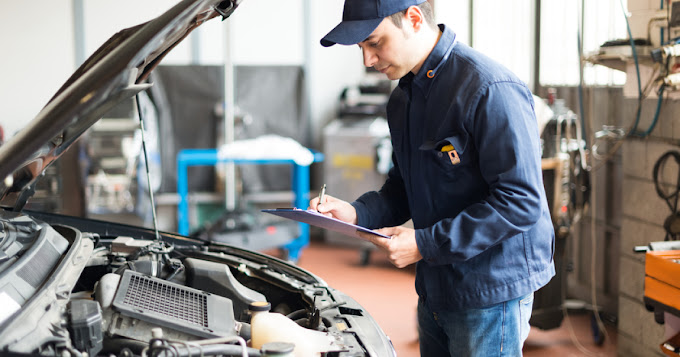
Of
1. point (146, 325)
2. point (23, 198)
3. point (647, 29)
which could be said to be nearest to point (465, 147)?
point (146, 325)

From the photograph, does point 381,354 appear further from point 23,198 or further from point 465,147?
point 23,198

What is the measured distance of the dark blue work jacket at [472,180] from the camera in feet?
4.86

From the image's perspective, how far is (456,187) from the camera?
5.28ft

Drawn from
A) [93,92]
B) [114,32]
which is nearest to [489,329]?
[93,92]

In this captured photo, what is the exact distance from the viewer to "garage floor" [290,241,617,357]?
355 cm

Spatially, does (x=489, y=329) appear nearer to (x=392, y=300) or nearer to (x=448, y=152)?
(x=448, y=152)

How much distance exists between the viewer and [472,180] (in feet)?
5.23

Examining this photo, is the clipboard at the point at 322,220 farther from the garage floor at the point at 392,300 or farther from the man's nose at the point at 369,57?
the garage floor at the point at 392,300

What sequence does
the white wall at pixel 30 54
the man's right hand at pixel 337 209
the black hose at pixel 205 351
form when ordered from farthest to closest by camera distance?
the white wall at pixel 30 54
the man's right hand at pixel 337 209
the black hose at pixel 205 351

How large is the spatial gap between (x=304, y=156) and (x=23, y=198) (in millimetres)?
3482

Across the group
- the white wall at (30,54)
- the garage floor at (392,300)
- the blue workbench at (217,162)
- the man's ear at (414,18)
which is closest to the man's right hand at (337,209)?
the man's ear at (414,18)

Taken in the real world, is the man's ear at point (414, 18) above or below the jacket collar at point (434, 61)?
above

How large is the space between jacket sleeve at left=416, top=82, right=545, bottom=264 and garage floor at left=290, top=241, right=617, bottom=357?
2.06 m

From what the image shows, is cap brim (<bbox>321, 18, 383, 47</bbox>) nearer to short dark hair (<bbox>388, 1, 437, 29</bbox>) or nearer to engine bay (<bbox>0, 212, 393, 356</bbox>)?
short dark hair (<bbox>388, 1, 437, 29</bbox>)
